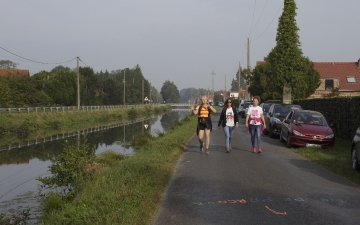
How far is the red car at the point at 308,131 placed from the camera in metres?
16.5

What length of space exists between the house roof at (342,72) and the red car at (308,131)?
40.8 m

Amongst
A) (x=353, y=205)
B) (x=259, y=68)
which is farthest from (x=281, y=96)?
(x=353, y=205)

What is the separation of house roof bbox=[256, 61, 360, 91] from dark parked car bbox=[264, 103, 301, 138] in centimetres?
3586

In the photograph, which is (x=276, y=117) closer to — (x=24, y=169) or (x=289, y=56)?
(x=24, y=169)

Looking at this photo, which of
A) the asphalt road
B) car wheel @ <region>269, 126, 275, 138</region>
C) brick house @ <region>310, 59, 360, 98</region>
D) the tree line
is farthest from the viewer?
brick house @ <region>310, 59, 360, 98</region>

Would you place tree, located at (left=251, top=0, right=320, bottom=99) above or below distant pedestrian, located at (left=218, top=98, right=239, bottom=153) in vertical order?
above

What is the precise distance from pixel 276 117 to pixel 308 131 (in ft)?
17.6

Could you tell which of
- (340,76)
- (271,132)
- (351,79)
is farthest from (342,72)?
(271,132)

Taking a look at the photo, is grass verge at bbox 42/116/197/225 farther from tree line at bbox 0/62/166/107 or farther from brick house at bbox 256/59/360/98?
brick house at bbox 256/59/360/98

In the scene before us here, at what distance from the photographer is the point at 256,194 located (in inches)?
340

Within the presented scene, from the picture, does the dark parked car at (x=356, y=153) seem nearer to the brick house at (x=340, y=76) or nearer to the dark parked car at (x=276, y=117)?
the dark parked car at (x=276, y=117)

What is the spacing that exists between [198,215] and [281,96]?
1180 inches

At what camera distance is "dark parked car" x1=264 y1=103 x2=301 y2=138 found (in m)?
21.5

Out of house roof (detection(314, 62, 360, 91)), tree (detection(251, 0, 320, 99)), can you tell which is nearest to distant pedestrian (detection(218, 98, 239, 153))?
tree (detection(251, 0, 320, 99))
